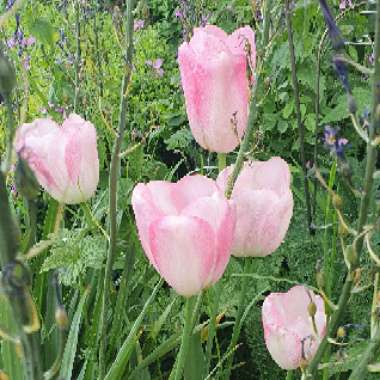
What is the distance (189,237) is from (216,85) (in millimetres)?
230

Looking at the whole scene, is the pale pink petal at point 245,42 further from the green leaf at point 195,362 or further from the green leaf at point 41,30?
the green leaf at point 41,30

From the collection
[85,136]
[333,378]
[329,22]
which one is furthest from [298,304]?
[333,378]

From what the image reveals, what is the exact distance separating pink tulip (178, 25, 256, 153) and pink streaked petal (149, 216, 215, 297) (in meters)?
0.21

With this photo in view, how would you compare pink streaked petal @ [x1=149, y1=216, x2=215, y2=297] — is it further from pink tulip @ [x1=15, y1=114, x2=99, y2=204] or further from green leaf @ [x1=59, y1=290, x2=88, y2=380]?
green leaf @ [x1=59, y1=290, x2=88, y2=380]

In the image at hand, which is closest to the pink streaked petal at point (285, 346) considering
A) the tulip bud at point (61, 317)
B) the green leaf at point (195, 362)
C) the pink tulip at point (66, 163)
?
the green leaf at point (195, 362)

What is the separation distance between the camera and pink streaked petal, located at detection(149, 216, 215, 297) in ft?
2.33

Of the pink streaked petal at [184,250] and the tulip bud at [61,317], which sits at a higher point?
the tulip bud at [61,317]

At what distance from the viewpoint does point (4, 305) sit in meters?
1.12

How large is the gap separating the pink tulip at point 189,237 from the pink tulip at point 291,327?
0.18 metres

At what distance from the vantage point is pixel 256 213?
33.7 inches

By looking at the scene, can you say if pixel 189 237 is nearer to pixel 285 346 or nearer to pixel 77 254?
pixel 285 346

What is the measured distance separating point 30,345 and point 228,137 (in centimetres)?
53

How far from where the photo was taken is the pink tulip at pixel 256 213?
860 mm

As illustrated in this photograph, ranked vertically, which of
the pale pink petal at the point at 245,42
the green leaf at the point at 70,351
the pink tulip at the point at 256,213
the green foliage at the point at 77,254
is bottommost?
the green leaf at the point at 70,351
